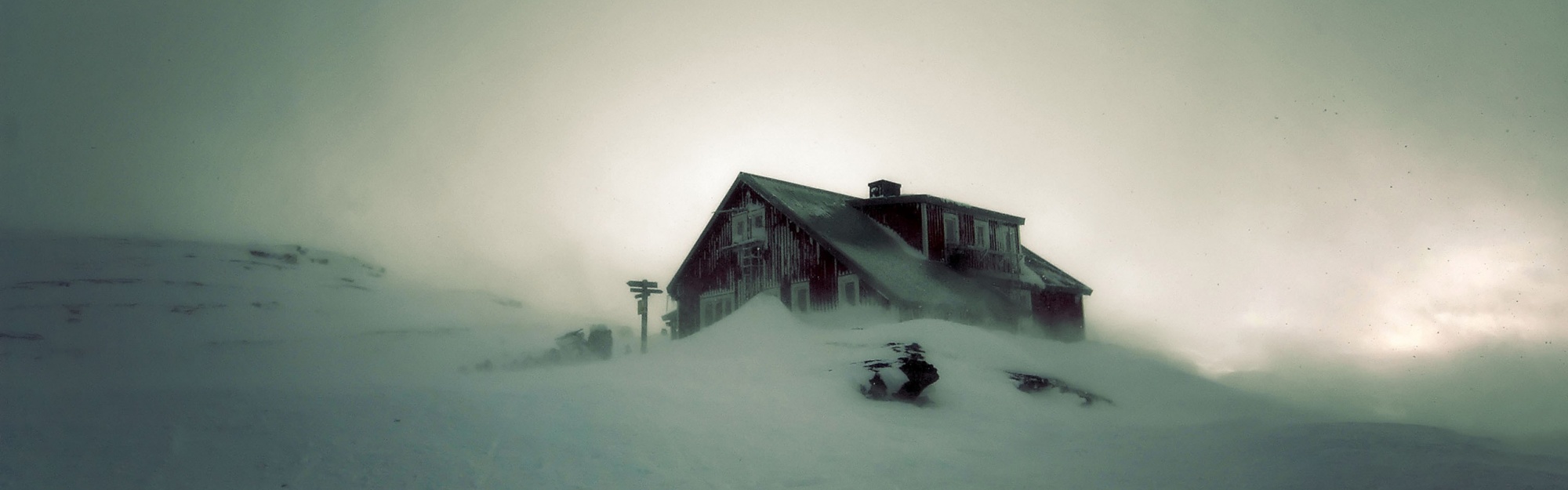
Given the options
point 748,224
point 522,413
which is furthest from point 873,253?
point 522,413

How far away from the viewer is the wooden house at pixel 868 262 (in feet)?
85.9

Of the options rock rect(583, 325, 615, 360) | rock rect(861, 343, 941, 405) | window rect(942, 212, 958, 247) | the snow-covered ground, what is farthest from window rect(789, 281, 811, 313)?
rock rect(861, 343, 941, 405)

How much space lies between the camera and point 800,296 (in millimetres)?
27500

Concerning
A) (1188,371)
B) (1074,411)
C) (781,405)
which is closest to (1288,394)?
(1188,371)

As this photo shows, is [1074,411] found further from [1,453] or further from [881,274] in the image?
[1,453]

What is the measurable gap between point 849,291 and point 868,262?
1287 mm

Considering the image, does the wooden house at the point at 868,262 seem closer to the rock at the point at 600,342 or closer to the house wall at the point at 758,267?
the house wall at the point at 758,267

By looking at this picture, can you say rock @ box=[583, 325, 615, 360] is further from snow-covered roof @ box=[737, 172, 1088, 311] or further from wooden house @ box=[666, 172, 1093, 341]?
snow-covered roof @ box=[737, 172, 1088, 311]

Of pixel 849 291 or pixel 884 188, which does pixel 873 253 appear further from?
pixel 884 188

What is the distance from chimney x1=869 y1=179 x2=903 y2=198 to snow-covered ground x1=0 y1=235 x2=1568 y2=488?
12.6 metres

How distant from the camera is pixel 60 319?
16719 millimetres

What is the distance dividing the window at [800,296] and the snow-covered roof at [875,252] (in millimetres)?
1952

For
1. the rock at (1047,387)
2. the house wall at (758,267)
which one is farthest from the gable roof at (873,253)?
the rock at (1047,387)

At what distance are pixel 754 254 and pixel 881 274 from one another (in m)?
6.37
